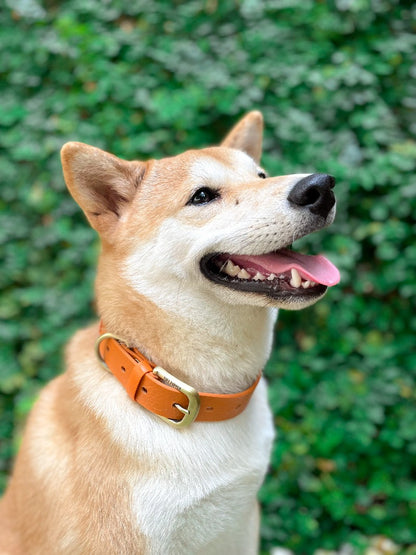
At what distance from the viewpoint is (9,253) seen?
304 centimetres

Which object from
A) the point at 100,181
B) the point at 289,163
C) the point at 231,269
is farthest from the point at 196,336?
the point at 289,163

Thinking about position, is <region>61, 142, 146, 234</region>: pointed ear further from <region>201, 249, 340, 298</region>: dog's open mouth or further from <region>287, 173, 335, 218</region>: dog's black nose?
<region>287, 173, 335, 218</region>: dog's black nose

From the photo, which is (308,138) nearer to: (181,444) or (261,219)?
(261,219)

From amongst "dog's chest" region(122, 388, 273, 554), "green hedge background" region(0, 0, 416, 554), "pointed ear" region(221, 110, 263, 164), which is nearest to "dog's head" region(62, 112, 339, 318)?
"pointed ear" region(221, 110, 263, 164)

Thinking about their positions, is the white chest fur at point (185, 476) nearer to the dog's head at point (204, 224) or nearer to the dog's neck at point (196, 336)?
the dog's neck at point (196, 336)

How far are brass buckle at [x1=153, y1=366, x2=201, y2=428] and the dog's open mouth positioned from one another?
303mm

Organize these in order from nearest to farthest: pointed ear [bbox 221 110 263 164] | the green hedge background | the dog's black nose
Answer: the dog's black nose → pointed ear [bbox 221 110 263 164] → the green hedge background

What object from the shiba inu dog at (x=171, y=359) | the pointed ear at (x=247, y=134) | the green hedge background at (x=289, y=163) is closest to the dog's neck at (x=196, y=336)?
the shiba inu dog at (x=171, y=359)

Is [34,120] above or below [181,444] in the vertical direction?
above

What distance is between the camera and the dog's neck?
1565mm

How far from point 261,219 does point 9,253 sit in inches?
78.7

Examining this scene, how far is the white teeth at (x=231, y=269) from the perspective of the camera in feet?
5.15

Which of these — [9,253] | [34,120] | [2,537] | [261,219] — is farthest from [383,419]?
[34,120]

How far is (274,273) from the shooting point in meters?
1.53
